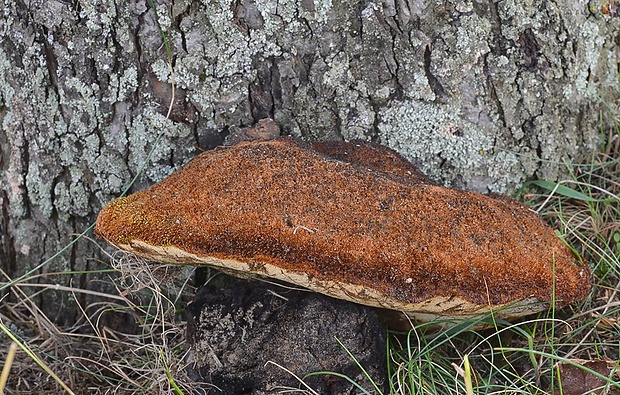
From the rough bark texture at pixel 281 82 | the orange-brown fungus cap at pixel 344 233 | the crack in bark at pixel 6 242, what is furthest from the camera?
the crack in bark at pixel 6 242

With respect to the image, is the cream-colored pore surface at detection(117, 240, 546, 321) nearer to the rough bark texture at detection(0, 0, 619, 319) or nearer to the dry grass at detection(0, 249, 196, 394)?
the dry grass at detection(0, 249, 196, 394)

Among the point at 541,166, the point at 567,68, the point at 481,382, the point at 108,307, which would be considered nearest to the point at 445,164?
the point at 541,166

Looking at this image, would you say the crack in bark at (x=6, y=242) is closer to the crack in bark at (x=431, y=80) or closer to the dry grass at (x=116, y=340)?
the dry grass at (x=116, y=340)

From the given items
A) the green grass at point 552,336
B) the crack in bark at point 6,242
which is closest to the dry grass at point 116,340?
the crack in bark at point 6,242

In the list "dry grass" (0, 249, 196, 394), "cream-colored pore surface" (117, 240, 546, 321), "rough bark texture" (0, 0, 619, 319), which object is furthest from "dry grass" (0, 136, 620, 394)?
"rough bark texture" (0, 0, 619, 319)

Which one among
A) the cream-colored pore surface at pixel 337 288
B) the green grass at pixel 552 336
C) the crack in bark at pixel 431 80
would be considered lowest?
the green grass at pixel 552 336

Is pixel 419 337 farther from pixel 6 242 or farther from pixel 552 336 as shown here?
pixel 6 242
